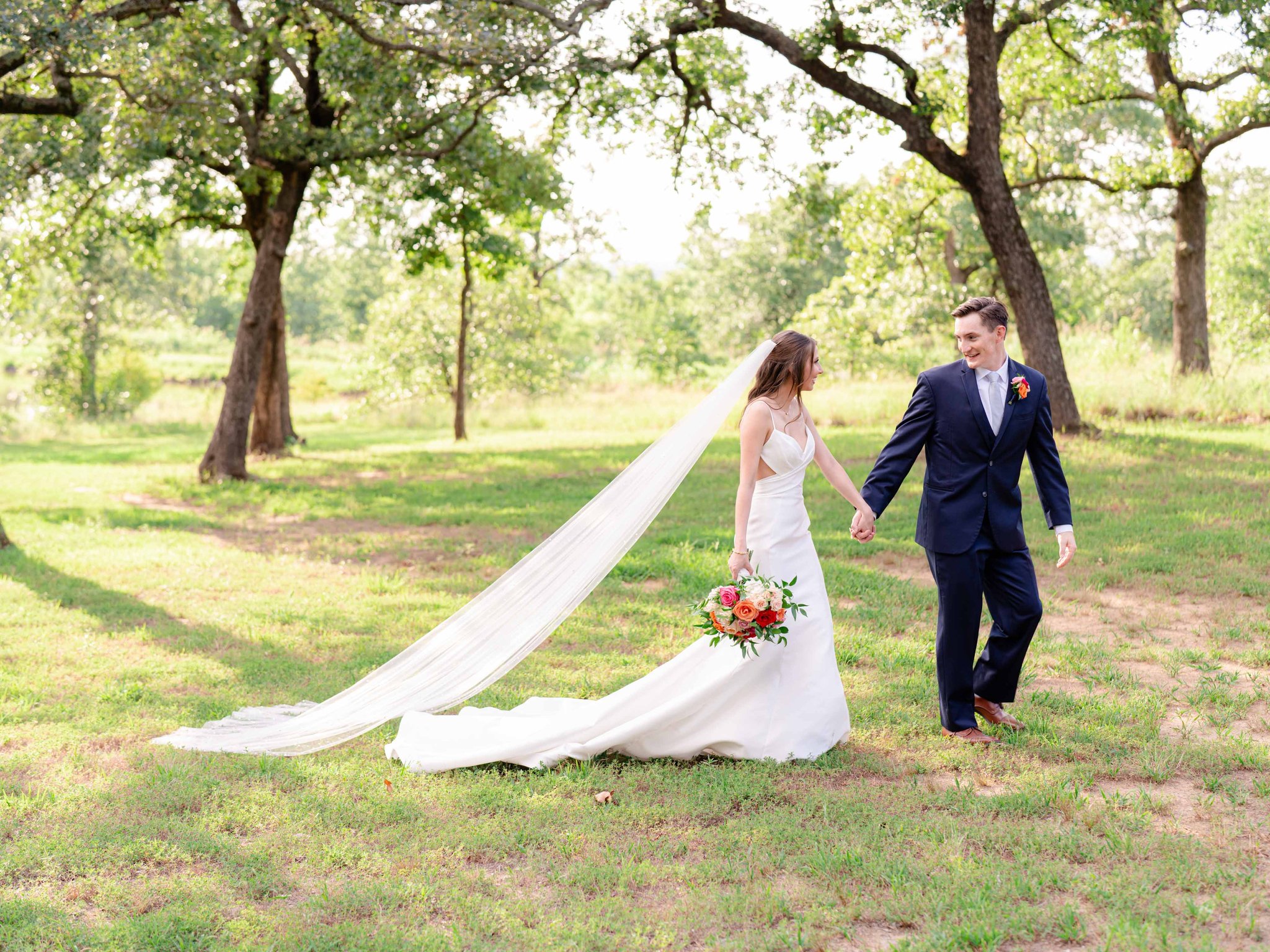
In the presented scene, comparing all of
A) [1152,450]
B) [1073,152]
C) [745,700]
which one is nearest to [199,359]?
[1073,152]

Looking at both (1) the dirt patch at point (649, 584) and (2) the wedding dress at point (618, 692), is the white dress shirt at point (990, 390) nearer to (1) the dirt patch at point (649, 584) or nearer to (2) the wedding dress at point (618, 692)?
(2) the wedding dress at point (618, 692)

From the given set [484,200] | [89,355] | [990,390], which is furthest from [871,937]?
[89,355]

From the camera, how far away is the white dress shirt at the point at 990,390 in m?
5.97

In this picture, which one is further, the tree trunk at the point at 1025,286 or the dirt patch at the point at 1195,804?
the tree trunk at the point at 1025,286

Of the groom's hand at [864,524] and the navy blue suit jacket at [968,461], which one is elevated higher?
the navy blue suit jacket at [968,461]

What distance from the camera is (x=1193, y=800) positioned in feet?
17.0

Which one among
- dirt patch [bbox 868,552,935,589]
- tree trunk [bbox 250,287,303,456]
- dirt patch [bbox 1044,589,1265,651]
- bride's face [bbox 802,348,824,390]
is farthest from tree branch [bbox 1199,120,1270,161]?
tree trunk [bbox 250,287,303,456]

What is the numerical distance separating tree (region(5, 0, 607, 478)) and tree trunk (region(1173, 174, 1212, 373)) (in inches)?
514

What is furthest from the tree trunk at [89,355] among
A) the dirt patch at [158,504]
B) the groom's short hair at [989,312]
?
the groom's short hair at [989,312]

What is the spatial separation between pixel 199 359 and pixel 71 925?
220 feet

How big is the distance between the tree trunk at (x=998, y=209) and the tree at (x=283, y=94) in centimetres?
620

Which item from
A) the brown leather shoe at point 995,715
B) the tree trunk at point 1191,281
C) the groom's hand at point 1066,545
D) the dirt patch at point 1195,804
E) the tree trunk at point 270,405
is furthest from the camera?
the tree trunk at point 270,405

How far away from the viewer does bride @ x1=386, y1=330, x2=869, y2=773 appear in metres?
5.84

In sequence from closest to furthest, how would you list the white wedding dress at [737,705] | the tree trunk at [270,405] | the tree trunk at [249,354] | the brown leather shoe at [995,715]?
the white wedding dress at [737,705] < the brown leather shoe at [995,715] < the tree trunk at [249,354] < the tree trunk at [270,405]
